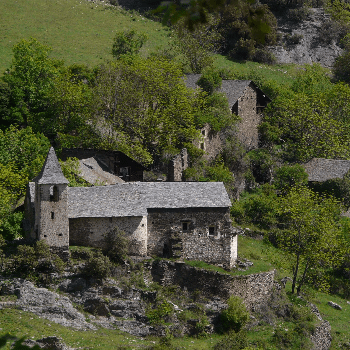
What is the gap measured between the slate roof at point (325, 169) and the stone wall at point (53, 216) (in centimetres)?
3050

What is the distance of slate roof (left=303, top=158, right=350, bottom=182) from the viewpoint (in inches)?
2675

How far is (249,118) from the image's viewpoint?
253 ft

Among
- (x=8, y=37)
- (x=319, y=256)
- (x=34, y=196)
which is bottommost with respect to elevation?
(x=319, y=256)

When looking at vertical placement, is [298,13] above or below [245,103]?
above

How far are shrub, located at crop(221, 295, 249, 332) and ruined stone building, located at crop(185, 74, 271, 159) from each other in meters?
29.0

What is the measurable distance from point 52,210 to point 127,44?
155 ft

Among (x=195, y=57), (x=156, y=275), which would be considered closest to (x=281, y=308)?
(x=156, y=275)

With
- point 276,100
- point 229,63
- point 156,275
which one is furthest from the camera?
point 229,63

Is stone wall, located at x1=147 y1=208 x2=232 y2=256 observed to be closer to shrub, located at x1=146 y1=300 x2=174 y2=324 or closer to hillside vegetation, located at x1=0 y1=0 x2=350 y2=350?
hillside vegetation, located at x1=0 y1=0 x2=350 y2=350

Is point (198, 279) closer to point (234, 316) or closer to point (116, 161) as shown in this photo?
point (234, 316)

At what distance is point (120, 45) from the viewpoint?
288 ft

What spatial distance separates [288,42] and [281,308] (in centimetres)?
6248

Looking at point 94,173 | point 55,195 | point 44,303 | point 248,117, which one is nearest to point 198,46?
point 248,117

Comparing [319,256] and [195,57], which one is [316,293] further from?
[195,57]
